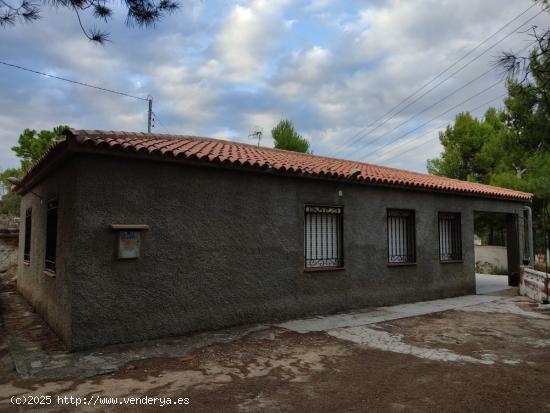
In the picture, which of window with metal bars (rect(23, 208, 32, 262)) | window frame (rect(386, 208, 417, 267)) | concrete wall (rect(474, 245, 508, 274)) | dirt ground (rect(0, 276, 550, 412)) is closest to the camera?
dirt ground (rect(0, 276, 550, 412))

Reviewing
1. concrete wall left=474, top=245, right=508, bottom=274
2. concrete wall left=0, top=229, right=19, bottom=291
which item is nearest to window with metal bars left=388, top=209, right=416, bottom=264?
concrete wall left=0, top=229, right=19, bottom=291

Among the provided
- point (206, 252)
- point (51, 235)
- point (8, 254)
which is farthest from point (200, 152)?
point (8, 254)

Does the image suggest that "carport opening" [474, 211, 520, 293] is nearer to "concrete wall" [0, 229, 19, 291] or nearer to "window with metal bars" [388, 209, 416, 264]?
"window with metal bars" [388, 209, 416, 264]

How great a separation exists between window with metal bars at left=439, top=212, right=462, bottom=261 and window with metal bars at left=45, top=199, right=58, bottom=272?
9567 millimetres

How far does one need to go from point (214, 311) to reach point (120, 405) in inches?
124

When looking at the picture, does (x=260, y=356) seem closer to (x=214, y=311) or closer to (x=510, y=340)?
(x=214, y=311)

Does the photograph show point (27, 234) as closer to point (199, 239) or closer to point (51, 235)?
point (51, 235)

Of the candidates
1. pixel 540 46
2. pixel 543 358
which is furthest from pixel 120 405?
pixel 540 46

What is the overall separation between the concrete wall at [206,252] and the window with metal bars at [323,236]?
0.19 m

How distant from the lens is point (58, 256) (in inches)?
263

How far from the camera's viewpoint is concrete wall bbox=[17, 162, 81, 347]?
6070mm

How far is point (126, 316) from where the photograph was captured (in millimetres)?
6215

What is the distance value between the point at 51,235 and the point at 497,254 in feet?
63.1

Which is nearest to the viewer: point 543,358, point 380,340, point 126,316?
point 543,358
